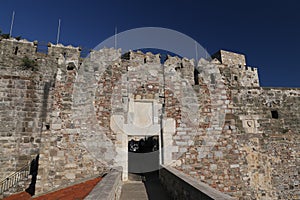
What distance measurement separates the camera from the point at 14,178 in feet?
26.4

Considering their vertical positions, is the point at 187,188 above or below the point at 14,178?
above

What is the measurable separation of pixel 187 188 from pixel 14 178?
25.6 ft

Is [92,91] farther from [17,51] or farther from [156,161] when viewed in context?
[17,51]

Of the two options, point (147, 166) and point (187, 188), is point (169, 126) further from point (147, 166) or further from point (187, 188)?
point (187, 188)

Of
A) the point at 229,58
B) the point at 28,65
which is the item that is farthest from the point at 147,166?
the point at 229,58

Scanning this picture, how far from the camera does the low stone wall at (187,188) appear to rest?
8.89ft

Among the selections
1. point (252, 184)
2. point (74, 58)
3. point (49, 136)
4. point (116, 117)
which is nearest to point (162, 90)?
point (116, 117)

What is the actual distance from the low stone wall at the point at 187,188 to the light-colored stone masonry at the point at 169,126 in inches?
45.5

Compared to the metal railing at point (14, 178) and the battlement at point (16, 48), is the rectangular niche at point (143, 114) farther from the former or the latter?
the battlement at point (16, 48)

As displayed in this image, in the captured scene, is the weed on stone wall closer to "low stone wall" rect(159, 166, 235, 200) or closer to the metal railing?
the metal railing

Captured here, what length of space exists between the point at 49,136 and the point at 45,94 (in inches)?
169

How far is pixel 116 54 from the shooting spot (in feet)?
23.6

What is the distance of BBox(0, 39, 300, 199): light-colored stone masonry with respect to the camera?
6105 millimetres

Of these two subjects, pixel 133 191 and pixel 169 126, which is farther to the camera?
pixel 169 126
